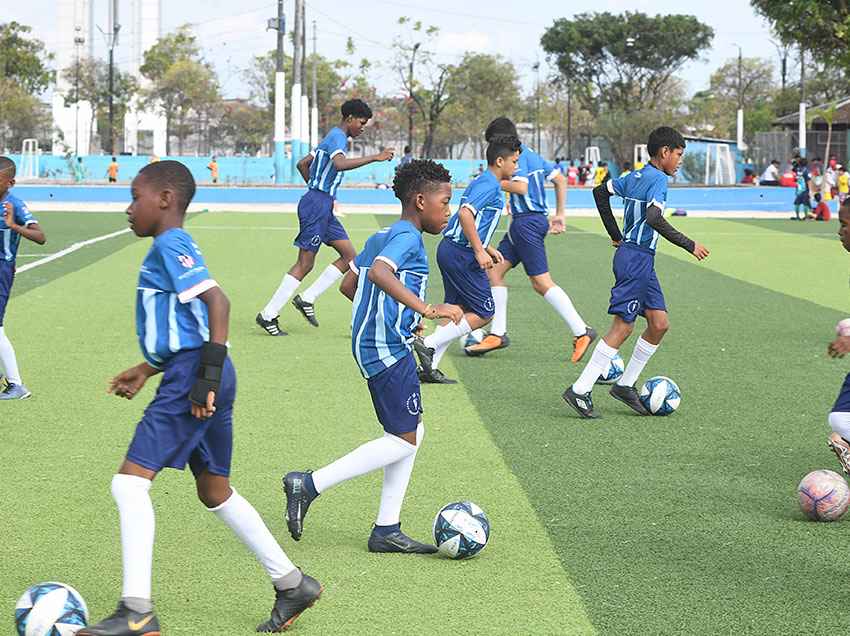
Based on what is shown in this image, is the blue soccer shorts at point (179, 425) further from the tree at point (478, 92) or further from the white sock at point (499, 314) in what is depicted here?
the tree at point (478, 92)

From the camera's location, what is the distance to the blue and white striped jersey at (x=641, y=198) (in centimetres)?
923

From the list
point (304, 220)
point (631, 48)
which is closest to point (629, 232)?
point (304, 220)

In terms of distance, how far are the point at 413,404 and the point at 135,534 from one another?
1667 millimetres

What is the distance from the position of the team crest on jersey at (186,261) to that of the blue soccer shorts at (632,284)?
480 cm

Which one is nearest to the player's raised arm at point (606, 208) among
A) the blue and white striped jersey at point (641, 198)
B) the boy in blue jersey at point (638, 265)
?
the boy in blue jersey at point (638, 265)

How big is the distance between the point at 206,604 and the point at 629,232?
4874 mm

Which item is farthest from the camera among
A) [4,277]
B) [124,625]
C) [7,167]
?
[4,277]

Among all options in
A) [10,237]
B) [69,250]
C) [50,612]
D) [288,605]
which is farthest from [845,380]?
[69,250]

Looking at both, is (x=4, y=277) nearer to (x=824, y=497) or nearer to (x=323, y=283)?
(x=323, y=283)

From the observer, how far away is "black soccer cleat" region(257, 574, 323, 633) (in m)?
5.15

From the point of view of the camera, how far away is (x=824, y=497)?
670cm

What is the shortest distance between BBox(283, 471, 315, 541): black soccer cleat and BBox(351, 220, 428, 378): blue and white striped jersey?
59 cm

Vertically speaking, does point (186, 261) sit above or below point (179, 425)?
above

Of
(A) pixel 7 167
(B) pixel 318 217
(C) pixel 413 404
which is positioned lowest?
(C) pixel 413 404
